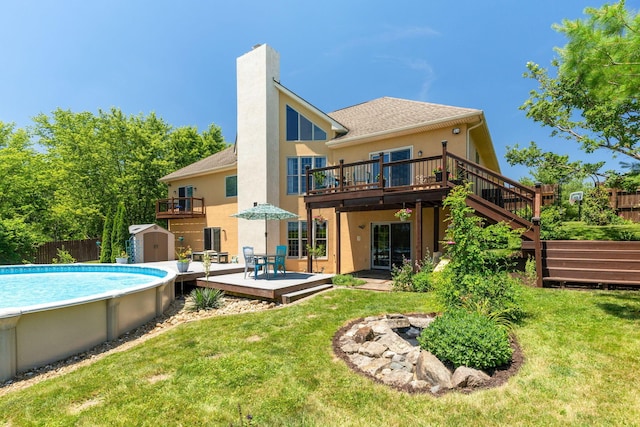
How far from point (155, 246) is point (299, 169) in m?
10.0

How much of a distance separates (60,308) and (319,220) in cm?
977

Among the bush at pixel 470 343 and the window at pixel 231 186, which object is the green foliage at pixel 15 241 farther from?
the bush at pixel 470 343

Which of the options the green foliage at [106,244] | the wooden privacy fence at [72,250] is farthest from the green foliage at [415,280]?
the wooden privacy fence at [72,250]

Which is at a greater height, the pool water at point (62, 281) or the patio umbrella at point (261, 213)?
the patio umbrella at point (261, 213)

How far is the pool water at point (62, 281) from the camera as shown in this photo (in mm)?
9953

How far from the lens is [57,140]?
27531 millimetres

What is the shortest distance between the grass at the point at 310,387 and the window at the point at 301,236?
8314 millimetres

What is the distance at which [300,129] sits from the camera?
14.8m

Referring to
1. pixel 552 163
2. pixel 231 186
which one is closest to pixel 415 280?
pixel 231 186

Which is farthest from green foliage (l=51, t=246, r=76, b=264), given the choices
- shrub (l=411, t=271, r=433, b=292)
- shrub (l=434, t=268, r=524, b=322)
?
shrub (l=434, t=268, r=524, b=322)

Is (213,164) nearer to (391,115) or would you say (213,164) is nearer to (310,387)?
(391,115)

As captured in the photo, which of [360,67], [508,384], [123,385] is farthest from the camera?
[360,67]

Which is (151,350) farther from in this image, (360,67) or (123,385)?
(360,67)

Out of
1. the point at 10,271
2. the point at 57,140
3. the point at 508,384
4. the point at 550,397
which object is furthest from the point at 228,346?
the point at 57,140
